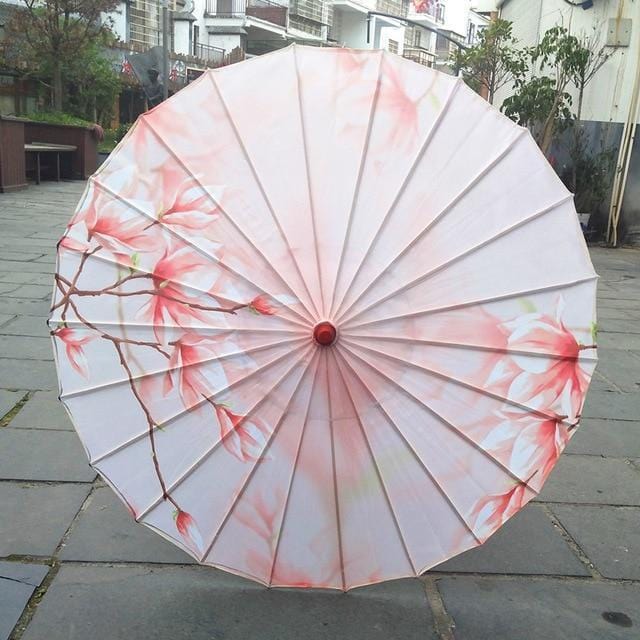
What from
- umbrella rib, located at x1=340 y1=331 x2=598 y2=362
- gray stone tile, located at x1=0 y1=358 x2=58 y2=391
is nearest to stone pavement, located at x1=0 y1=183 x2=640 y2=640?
gray stone tile, located at x1=0 y1=358 x2=58 y2=391

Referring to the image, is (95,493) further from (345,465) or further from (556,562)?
(556,562)

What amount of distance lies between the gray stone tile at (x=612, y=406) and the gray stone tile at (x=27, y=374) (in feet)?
9.23

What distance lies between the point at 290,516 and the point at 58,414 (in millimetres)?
2027

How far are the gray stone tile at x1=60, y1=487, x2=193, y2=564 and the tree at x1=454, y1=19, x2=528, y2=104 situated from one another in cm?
1080

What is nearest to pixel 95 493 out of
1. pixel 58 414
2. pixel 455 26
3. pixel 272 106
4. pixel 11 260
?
pixel 58 414

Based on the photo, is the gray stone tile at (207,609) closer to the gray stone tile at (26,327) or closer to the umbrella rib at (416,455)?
the umbrella rib at (416,455)

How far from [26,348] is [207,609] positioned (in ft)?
9.30

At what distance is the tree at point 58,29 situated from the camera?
15.9 meters

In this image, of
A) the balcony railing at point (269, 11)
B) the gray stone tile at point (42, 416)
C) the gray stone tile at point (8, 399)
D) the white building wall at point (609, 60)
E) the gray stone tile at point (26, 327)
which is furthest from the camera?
the balcony railing at point (269, 11)

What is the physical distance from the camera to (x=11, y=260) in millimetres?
7082

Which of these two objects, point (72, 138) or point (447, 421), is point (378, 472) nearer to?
point (447, 421)

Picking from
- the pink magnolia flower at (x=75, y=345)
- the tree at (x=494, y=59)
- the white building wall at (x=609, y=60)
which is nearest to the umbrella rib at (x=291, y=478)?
the pink magnolia flower at (x=75, y=345)

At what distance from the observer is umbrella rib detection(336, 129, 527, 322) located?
1699mm

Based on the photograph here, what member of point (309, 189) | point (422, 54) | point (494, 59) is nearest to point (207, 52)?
point (422, 54)
